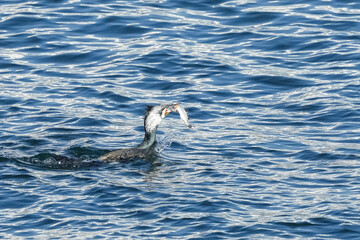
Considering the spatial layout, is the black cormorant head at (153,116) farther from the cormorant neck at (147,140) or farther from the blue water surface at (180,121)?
the blue water surface at (180,121)

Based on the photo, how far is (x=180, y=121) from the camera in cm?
1764

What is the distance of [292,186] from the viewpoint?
13.6m

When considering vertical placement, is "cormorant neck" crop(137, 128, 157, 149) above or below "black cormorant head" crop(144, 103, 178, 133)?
below

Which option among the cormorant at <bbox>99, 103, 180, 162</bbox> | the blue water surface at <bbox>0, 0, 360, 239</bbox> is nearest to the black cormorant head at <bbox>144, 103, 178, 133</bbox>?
the cormorant at <bbox>99, 103, 180, 162</bbox>

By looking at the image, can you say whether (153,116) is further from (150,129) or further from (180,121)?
(180,121)

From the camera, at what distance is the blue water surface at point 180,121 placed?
40.7 feet

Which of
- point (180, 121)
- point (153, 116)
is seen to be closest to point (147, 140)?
point (153, 116)

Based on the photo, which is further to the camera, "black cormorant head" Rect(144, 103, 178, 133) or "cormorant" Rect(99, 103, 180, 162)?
"black cormorant head" Rect(144, 103, 178, 133)

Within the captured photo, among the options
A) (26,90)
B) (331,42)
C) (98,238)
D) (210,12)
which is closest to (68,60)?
(26,90)

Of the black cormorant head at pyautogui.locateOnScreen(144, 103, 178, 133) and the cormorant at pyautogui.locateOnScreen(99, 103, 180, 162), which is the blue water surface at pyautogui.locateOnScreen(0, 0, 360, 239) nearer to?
the cormorant at pyautogui.locateOnScreen(99, 103, 180, 162)

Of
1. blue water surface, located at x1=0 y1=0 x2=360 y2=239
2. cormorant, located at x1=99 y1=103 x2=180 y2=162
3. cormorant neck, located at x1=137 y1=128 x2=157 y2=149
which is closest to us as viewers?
blue water surface, located at x1=0 y1=0 x2=360 y2=239

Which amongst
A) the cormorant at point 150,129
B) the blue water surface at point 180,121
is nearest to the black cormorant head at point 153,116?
the cormorant at point 150,129

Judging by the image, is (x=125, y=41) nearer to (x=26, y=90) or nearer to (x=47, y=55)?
(x=47, y=55)

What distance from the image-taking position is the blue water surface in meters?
12.4
